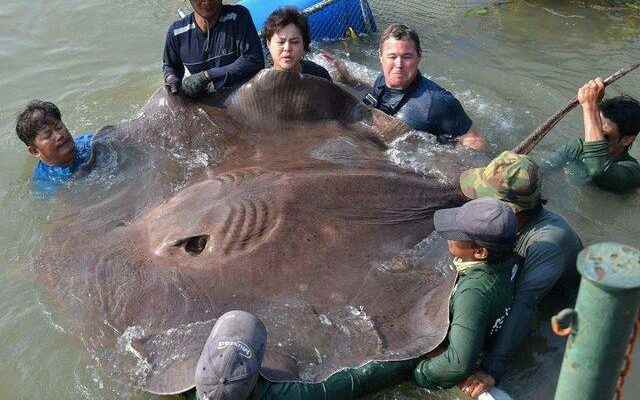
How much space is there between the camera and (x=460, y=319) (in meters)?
3.43

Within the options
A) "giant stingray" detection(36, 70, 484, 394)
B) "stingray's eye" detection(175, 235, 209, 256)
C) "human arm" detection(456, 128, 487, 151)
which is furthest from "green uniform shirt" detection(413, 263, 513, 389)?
"human arm" detection(456, 128, 487, 151)

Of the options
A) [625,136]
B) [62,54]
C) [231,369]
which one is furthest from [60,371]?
[62,54]

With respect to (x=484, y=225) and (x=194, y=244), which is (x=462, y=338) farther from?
(x=194, y=244)

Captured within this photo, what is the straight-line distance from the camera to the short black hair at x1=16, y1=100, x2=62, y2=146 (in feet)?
16.9

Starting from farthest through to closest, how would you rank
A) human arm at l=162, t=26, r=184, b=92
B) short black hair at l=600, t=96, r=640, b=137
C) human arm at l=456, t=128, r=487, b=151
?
1. human arm at l=162, t=26, r=184, b=92
2. human arm at l=456, t=128, r=487, b=151
3. short black hair at l=600, t=96, r=640, b=137

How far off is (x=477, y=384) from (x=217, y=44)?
3718 millimetres

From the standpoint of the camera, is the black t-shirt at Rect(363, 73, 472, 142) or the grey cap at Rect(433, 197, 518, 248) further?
the black t-shirt at Rect(363, 73, 472, 142)

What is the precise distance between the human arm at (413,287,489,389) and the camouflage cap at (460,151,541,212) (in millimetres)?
819

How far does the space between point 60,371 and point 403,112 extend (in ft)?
11.1

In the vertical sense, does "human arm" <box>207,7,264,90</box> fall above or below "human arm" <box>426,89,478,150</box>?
above

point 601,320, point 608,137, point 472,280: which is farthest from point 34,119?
point 608,137

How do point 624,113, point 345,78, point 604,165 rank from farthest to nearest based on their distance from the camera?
point 345,78
point 604,165
point 624,113

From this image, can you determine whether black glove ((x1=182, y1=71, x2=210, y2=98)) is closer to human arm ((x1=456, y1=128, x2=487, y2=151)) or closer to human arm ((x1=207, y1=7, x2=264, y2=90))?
human arm ((x1=207, y1=7, x2=264, y2=90))

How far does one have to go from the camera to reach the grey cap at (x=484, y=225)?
3.36m
